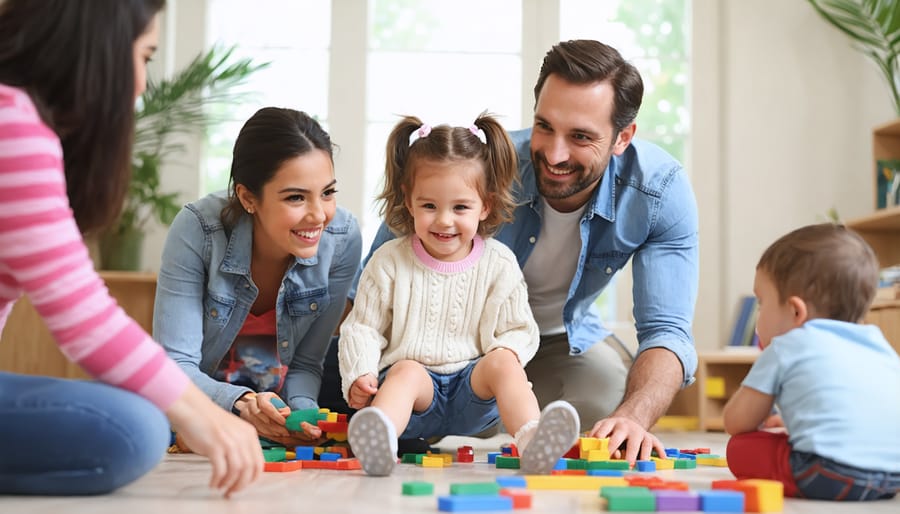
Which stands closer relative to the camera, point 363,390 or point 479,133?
point 363,390

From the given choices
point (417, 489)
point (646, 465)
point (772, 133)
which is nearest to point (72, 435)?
point (417, 489)

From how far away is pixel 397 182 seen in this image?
2.24 m

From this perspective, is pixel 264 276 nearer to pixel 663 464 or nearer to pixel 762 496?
pixel 663 464

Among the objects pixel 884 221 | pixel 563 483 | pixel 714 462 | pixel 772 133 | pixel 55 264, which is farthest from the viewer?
pixel 772 133

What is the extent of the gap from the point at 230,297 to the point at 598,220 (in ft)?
3.16

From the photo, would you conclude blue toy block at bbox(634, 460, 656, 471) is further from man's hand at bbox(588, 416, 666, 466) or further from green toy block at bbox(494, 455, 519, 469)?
green toy block at bbox(494, 455, 519, 469)

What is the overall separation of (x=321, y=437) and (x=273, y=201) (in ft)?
1.81

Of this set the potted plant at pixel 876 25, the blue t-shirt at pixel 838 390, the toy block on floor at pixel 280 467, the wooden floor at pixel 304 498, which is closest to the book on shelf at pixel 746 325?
the potted plant at pixel 876 25

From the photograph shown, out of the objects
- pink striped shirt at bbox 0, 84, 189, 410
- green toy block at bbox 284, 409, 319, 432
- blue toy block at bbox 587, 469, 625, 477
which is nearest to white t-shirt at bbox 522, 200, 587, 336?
green toy block at bbox 284, 409, 319, 432

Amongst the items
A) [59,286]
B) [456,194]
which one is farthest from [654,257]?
[59,286]

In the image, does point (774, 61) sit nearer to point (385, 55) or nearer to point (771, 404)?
point (385, 55)

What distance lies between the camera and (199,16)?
4855mm

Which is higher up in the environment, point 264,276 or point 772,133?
point 772,133

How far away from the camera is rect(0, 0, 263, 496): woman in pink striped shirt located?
1.20 metres
